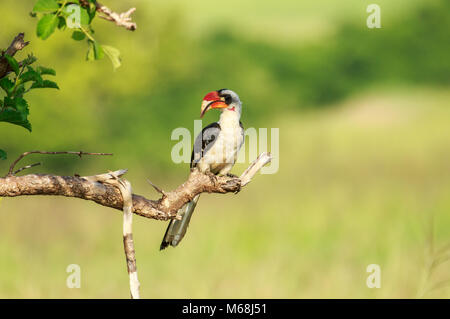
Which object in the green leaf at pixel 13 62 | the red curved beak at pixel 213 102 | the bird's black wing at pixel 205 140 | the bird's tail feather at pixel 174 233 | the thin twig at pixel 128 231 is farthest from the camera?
the bird's black wing at pixel 205 140

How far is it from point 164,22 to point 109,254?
9849 millimetres

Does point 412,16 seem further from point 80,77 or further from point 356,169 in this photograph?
point 80,77

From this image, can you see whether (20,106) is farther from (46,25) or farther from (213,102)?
(213,102)

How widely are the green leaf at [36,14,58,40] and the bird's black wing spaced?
2.95m

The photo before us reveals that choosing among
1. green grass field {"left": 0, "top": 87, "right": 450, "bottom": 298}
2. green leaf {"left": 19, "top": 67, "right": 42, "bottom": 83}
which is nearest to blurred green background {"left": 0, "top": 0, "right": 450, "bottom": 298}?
green grass field {"left": 0, "top": 87, "right": 450, "bottom": 298}

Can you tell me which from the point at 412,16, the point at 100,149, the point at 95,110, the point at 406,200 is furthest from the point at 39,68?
the point at 412,16

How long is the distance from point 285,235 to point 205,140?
1304 centimetres

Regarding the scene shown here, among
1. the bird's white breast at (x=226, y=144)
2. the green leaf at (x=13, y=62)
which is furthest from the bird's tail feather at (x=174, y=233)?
the green leaf at (x=13, y=62)

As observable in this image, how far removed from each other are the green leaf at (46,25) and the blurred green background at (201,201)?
3339 mm

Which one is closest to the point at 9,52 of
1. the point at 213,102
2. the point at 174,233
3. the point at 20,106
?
the point at 20,106

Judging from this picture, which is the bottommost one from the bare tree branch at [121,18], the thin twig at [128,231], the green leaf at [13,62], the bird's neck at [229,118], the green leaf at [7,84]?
the thin twig at [128,231]

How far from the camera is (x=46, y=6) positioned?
318cm

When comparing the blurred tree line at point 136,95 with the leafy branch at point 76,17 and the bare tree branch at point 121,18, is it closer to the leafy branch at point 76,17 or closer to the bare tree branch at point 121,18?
the leafy branch at point 76,17

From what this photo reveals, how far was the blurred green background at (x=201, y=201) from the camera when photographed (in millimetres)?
12750
